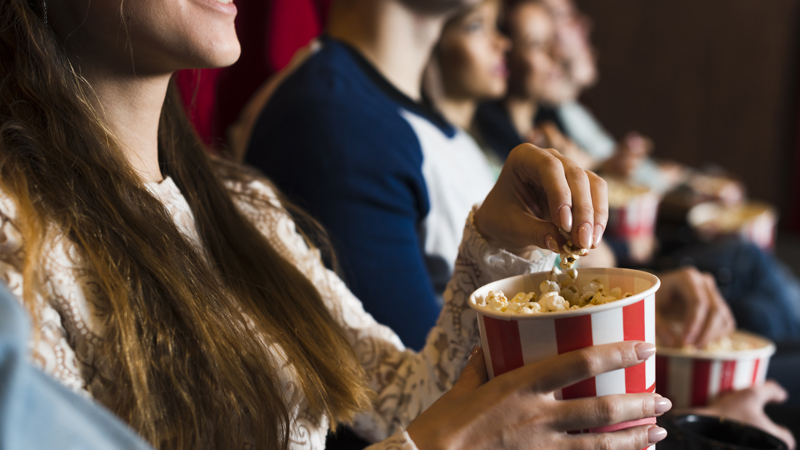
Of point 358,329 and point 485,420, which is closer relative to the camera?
point 485,420

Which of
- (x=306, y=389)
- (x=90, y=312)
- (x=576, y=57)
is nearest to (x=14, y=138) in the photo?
(x=90, y=312)

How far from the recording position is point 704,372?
0.94 m

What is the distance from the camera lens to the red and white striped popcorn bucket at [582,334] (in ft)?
1.64

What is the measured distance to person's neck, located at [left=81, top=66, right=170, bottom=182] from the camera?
0.68 m

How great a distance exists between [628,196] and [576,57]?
55.5 inches

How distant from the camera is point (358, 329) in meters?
0.90

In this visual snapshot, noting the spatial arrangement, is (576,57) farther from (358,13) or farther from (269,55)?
(358,13)

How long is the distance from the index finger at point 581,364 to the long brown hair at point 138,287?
10.2 inches

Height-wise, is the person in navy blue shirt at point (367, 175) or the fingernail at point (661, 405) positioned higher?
the fingernail at point (661, 405)

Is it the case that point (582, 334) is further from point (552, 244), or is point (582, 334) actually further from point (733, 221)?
point (733, 221)

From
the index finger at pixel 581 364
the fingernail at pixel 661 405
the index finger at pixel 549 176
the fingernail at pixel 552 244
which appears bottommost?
the fingernail at pixel 661 405

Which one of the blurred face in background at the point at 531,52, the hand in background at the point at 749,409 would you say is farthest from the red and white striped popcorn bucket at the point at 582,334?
the blurred face in background at the point at 531,52

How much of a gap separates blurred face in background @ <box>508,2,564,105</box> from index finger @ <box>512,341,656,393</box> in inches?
86.9

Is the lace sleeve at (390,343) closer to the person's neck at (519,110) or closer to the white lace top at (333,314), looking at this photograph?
the white lace top at (333,314)
